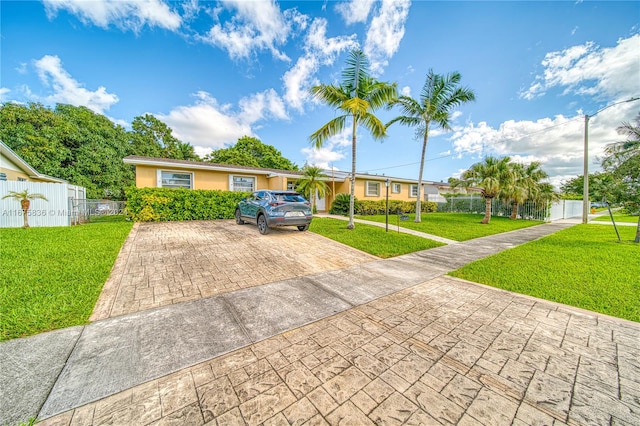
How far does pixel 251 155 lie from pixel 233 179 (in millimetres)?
20810

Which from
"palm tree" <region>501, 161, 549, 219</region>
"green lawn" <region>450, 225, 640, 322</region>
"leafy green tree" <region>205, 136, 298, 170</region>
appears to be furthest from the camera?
"leafy green tree" <region>205, 136, 298, 170</region>

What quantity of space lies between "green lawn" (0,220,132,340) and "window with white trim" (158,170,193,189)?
6118 millimetres

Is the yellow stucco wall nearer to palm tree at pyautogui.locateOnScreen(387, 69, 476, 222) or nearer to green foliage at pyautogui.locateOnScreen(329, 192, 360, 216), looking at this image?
green foliage at pyautogui.locateOnScreen(329, 192, 360, 216)

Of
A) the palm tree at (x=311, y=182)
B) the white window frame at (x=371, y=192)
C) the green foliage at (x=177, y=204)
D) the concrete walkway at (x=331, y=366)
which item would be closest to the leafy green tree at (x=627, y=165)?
the concrete walkway at (x=331, y=366)

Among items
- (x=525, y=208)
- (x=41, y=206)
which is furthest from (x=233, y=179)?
(x=525, y=208)

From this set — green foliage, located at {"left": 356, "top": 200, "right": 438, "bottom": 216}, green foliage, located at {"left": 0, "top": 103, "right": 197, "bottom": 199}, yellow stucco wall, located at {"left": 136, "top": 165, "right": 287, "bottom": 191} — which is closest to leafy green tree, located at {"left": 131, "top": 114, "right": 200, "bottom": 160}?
green foliage, located at {"left": 0, "top": 103, "right": 197, "bottom": 199}

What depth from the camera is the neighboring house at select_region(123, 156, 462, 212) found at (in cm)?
1205

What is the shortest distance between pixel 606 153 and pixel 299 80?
13.2m

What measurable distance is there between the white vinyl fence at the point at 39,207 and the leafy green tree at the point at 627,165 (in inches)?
840

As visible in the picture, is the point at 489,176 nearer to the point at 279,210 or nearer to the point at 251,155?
the point at 279,210

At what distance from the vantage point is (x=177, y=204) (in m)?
11.4

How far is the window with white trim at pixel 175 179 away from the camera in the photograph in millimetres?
12391

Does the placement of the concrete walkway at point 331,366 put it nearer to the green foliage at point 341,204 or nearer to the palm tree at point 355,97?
the palm tree at point 355,97

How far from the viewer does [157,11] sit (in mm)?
8555
